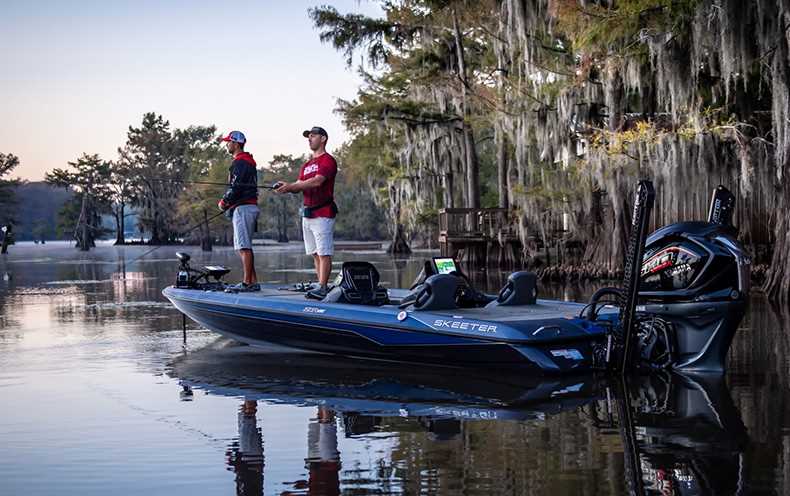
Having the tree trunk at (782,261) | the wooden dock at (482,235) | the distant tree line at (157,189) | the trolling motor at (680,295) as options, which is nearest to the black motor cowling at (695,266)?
the trolling motor at (680,295)

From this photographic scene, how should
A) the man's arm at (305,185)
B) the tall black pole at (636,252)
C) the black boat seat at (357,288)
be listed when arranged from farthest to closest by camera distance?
the man's arm at (305,185) → the black boat seat at (357,288) → the tall black pole at (636,252)

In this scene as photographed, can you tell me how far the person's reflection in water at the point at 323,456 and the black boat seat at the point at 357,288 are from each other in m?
3.07

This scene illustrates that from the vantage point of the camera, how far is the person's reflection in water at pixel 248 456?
19.3ft

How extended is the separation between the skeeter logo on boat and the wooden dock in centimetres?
2333

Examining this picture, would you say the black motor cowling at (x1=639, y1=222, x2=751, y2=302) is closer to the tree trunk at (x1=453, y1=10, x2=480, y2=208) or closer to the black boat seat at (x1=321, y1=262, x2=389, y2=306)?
the black boat seat at (x1=321, y1=262, x2=389, y2=306)

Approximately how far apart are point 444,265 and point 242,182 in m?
2.96

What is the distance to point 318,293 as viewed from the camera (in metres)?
12.0

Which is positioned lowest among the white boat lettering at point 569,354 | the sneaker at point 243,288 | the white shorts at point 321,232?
the white boat lettering at point 569,354

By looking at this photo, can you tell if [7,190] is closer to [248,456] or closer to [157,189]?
[157,189]

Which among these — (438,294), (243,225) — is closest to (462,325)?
(438,294)

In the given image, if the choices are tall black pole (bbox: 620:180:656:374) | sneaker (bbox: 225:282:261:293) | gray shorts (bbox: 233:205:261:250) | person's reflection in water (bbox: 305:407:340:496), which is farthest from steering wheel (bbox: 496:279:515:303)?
person's reflection in water (bbox: 305:407:340:496)

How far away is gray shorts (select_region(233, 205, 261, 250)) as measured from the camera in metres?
13.3

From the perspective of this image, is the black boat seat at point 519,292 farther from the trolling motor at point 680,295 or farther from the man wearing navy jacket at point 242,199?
the man wearing navy jacket at point 242,199

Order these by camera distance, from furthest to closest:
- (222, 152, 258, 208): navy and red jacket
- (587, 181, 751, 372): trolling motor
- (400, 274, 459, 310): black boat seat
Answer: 1. (222, 152, 258, 208): navy and red jacket
2. (400, 274, 459, 310): black boat seat
3. (587, 181, 751, 372): trolling motor
